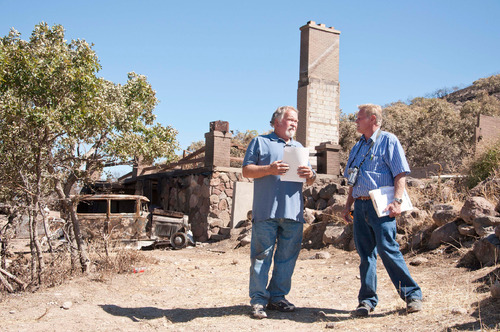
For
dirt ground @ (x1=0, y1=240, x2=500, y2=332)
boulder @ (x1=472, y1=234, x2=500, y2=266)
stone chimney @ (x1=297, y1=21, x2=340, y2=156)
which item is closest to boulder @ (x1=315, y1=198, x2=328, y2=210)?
dirt ground @ (x1=0, y1=240, x2=500, y2=332)

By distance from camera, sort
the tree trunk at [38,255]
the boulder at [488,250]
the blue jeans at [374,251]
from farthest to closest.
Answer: the tree trunk at [38,255]
the boulder at [488,250]
the blue jeans at [374,251]

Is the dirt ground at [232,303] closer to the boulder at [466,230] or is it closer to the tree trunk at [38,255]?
the tree trunk at [38,255]

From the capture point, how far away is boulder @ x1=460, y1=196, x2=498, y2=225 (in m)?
6.43

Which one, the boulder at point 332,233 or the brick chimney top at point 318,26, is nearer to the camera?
the boulder at point 332,233

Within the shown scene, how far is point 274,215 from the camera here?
4.08m

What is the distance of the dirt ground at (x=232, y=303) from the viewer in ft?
12.4

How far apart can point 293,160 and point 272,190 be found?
32cm

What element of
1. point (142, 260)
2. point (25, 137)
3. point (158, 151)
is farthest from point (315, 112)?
point (25, 137)

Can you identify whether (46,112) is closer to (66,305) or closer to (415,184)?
(66,305)

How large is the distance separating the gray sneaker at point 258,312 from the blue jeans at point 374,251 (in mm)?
833

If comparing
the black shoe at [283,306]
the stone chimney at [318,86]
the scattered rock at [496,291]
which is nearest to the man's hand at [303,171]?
the black shoe at [283,306]

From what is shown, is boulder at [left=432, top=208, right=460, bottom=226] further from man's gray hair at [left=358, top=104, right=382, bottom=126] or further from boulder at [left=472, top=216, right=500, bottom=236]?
man's gray hair at [left=358, top=104, right=382, bottom=126]

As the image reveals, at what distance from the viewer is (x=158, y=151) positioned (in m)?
8.77

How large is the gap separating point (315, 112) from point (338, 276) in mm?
17986
